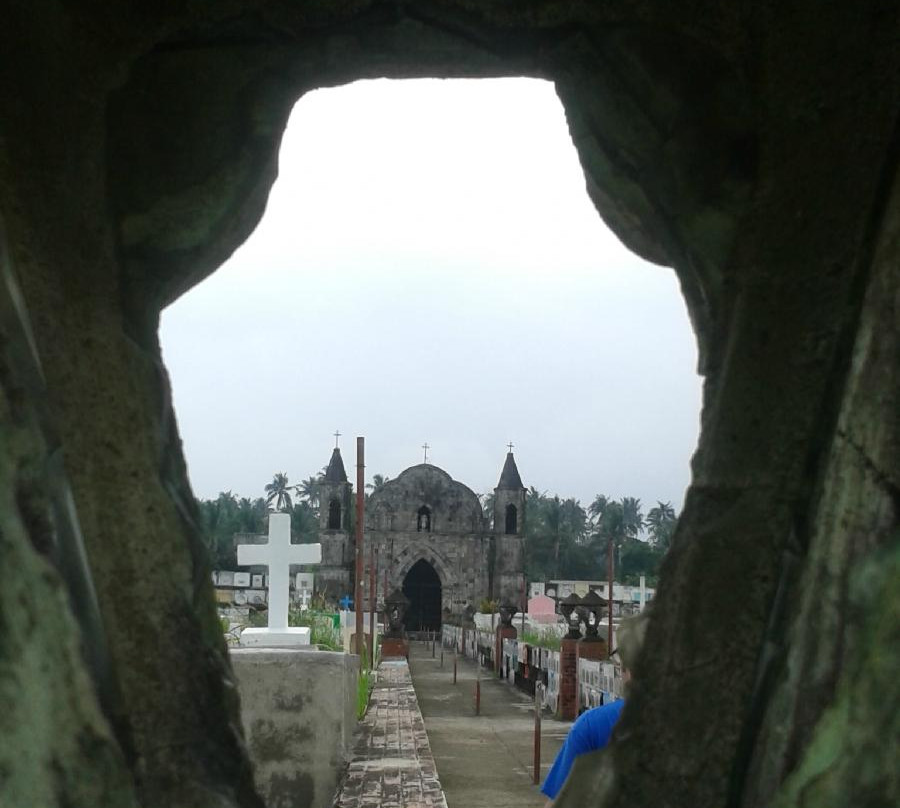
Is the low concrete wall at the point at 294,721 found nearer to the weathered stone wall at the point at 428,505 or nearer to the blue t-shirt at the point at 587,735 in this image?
the blue t-shirt at the point at 587,735

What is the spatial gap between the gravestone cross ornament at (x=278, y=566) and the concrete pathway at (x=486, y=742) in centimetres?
183

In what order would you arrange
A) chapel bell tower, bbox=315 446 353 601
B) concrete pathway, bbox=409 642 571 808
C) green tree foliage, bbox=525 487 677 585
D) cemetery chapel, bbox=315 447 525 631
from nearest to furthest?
concrete pathway, bbox=409 642 571 808 < chapel bell tower, bbox=315 446 353 601 < cemetery chapel, bbox=315 447 525 631 < green tree foliage, bbox=525 487 677 585

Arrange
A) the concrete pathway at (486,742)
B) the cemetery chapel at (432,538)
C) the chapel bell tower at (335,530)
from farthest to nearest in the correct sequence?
the cemetery chapel at (432,538)
the chapel bell tower at (335,530)
the concrete pathway at (486,742)

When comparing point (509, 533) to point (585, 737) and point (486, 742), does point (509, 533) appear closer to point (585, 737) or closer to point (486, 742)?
point (486, 742)

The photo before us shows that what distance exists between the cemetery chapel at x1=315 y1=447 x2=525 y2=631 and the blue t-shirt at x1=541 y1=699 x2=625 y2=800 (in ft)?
133

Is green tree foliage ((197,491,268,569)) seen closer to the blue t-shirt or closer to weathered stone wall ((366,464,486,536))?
weathered stone wall ((366,464,486,536))

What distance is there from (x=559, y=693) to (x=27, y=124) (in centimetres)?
1253

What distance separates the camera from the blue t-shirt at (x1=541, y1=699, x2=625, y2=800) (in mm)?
3141

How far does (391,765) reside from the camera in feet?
24.4

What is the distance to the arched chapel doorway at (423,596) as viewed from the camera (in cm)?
4600

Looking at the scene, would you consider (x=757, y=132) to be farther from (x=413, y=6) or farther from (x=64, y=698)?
(x=64, y=698)

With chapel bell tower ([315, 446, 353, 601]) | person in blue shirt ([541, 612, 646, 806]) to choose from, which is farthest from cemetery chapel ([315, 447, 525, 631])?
person in blue shirt ([541, 612, 646, 806])

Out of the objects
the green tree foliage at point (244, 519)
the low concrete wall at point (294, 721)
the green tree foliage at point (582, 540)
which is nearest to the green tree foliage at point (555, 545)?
the green tree foliage at point (582, 540)

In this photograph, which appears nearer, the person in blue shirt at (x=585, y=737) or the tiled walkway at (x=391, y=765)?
the person in blue shirt at (x=585, y=737)
